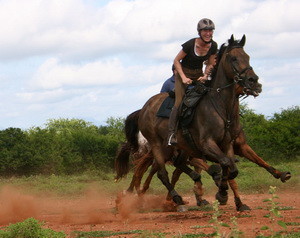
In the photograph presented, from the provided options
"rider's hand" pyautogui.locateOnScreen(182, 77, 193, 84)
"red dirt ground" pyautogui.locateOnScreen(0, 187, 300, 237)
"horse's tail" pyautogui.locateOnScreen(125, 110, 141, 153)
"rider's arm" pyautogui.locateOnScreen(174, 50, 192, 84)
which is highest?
"rider's arm" pyautogui.locateOnScreen(174, 50, 192, 84)

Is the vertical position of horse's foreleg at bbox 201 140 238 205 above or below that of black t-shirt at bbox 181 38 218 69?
below

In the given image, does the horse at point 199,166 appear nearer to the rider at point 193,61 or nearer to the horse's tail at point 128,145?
the horse's tail at point 128,145

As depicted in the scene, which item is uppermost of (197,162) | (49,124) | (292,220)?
(49,124)

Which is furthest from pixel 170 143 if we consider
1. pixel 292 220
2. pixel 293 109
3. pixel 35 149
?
pixel 293 109

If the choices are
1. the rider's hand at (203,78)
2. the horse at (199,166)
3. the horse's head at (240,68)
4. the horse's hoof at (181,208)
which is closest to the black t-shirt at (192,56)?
the horse's head at (240,68)

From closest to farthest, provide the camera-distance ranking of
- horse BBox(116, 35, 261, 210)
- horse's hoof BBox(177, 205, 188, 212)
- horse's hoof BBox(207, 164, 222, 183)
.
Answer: horse BBox(116, 35, 261, 210), horse's hoof BBox(207, 164, 222, 183), horse's hoof BBox(177, 205, 188, 212)

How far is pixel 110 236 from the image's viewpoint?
8.53 m

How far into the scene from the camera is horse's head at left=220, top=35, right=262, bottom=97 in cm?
951

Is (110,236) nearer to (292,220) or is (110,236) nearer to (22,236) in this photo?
(22,236)

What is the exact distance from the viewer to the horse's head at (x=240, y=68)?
374 inches

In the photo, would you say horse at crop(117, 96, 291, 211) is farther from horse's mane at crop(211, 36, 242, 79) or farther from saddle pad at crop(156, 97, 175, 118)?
saddle pad at crop(156, 97, 175, 118)

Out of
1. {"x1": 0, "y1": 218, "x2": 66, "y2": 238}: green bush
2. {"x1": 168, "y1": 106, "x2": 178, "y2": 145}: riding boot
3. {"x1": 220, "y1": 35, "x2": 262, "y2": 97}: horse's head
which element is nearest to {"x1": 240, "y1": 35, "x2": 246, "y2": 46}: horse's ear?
{"x1": 220, "y1": 35, "x2": 262, "y2": 97}: horse's head

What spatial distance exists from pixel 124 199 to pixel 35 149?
35.9 feet

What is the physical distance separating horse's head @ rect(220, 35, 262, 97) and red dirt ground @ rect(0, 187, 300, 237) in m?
1.93
